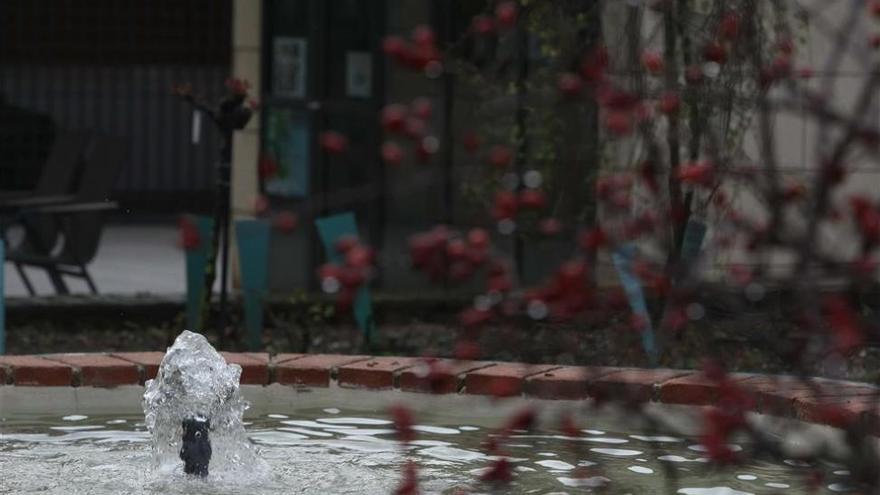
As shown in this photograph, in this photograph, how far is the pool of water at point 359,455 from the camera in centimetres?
476

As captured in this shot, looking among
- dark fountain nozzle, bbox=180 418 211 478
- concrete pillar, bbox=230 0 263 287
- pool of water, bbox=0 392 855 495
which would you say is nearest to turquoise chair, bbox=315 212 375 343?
pool of water, bbox=0 392 855 495

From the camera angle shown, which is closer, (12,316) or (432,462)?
(432,462)

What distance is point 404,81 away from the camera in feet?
36.7

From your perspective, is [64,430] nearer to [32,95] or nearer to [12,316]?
[12,316]

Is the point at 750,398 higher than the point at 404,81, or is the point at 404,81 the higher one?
the point at 404,81

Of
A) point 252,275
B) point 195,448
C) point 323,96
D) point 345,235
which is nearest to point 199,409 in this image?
point 195,448

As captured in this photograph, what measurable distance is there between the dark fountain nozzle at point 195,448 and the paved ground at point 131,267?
5.85 meters

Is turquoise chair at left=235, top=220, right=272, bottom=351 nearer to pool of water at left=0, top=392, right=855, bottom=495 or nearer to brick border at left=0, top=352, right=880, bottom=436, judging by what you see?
brick border at left=0, top=352, right=880, bottom=436

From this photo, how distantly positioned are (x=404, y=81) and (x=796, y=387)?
6170mm

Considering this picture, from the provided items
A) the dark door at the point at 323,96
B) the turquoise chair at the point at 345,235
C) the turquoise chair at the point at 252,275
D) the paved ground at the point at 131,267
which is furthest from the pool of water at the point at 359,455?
the dark door at the point at 323,96

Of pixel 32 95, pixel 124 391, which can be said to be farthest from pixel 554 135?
pixel 32 95

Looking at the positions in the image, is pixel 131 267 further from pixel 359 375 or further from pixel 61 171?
pixel 359 375

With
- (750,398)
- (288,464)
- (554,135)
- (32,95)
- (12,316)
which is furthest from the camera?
(32,95)

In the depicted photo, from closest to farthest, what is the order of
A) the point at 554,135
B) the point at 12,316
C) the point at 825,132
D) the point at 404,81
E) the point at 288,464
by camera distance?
the point at 825,132
the point at 288,464
the point at 12,316
the point at 554,135
the point at 404,81
